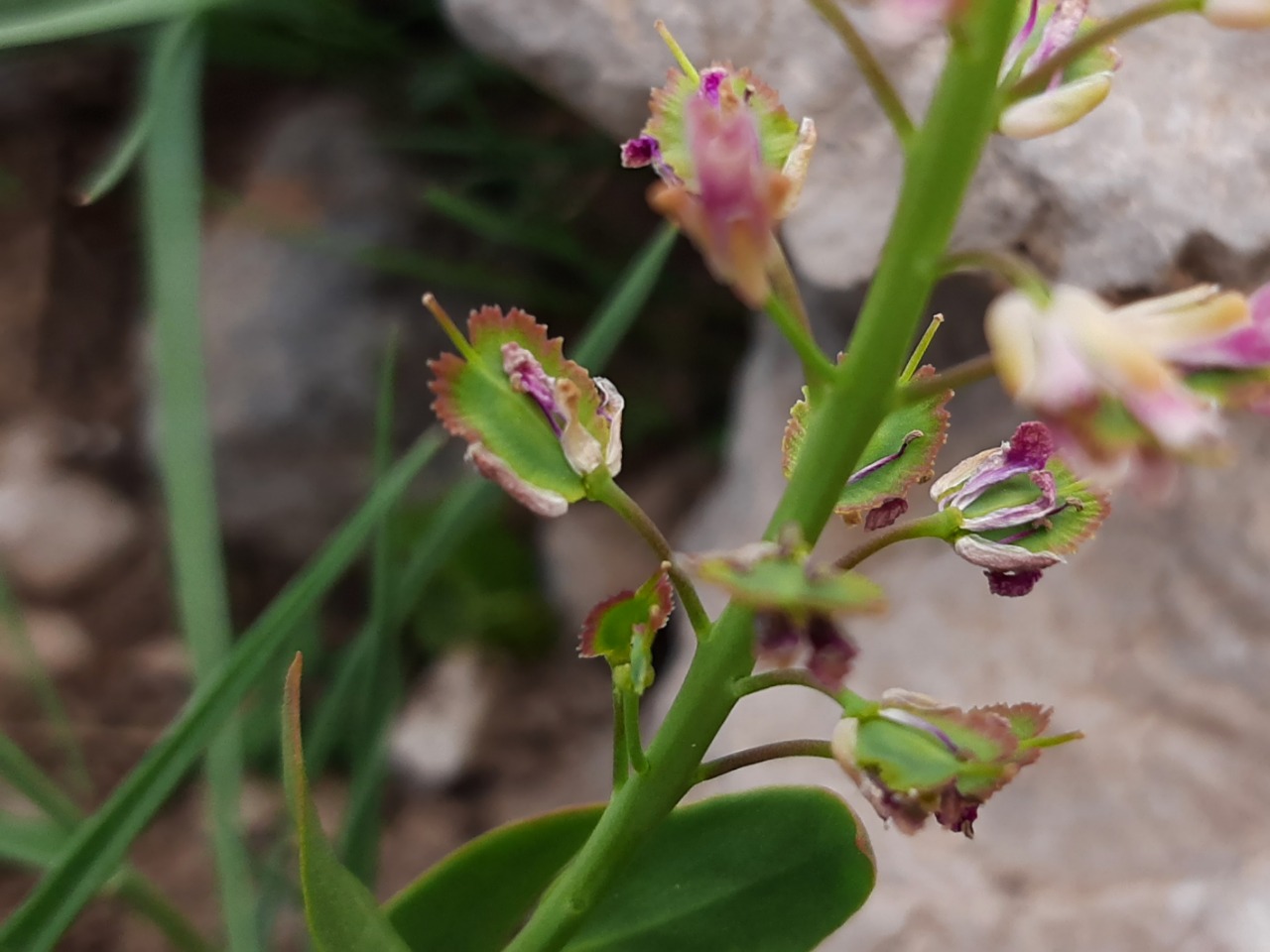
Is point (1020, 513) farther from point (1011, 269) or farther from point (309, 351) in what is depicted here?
point (309, 351)

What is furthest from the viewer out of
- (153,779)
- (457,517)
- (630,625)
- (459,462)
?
(459,462)

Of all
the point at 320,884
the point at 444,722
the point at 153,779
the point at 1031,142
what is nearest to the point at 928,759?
the point at 320,884

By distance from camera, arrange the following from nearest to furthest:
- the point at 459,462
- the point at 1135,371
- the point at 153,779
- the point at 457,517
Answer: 1. the point at 1135,371
2. the point at 153,779
3. the point at 457,517
4. the point at 459,462

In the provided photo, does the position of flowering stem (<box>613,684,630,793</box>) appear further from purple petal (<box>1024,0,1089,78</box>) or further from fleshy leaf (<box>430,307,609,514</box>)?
purple petal (<box>1024,0,1089,78</box>)

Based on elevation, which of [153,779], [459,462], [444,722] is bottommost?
[444,722]

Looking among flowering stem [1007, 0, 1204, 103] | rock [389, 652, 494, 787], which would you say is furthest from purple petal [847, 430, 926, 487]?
rock [389, 652, 494, 787]

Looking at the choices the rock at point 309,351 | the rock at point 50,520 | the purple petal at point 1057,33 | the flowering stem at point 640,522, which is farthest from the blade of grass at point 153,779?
the rock at point 50,520
